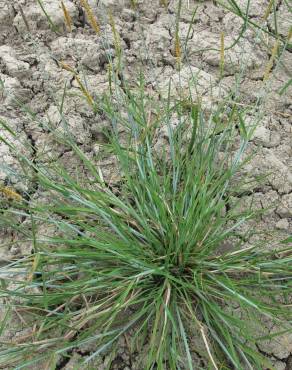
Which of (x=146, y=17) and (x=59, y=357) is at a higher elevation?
(x=146, y=17)

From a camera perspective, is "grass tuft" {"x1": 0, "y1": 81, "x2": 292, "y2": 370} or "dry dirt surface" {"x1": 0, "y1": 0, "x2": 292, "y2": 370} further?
"dry dirt surface" {"x1": 0, "y1": 0, "x2": 292, "y2": 370}

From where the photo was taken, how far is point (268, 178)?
1.74m

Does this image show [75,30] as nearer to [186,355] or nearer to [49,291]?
[49,291]

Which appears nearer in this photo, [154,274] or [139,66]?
[154,274]

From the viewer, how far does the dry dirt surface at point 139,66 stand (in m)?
1.77

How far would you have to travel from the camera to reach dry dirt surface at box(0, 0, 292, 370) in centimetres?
177

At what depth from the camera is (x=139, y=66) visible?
196cm

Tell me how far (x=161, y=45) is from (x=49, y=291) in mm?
A: 1049

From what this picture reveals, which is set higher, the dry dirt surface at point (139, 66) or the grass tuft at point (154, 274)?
the dry dirt surface at point (139, 66)

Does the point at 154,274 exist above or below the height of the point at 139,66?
below

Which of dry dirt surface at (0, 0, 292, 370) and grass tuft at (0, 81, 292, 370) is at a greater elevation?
dry dirt surface at (0, 0, 292, 370)

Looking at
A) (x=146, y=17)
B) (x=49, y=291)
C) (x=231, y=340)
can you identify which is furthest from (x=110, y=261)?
(x=146, y=17)

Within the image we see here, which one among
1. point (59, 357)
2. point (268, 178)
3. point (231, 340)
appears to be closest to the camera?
point (231, 340)

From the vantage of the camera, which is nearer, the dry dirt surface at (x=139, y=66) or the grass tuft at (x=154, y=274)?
the grass tuft at (x=154, y=274)
